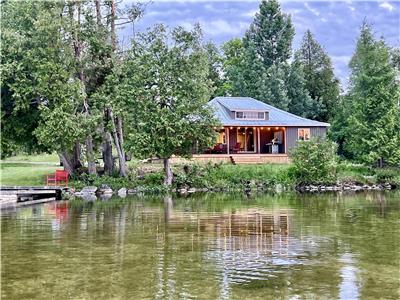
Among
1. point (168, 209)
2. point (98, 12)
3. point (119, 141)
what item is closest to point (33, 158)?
point (119, 141)

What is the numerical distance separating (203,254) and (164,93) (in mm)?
21844

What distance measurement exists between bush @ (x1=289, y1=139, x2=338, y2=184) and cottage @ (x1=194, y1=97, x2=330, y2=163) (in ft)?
14.7

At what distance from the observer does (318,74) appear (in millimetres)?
58031

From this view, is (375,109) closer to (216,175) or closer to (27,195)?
(216,175)

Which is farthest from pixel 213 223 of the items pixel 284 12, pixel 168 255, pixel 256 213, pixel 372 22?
pixel 284 12

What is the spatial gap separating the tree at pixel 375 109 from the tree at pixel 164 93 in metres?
11.4

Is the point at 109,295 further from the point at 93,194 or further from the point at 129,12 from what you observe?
the point at 129,12

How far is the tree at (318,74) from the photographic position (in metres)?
56.1

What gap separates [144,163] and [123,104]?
680 cm

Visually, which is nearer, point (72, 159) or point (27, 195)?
point (27, 195)

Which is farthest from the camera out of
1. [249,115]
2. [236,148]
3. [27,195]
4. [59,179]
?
[249,115]

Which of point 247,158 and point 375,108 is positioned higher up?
point 375,108

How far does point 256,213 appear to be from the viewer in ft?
63.5

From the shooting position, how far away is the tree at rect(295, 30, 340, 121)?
56.1 meters
